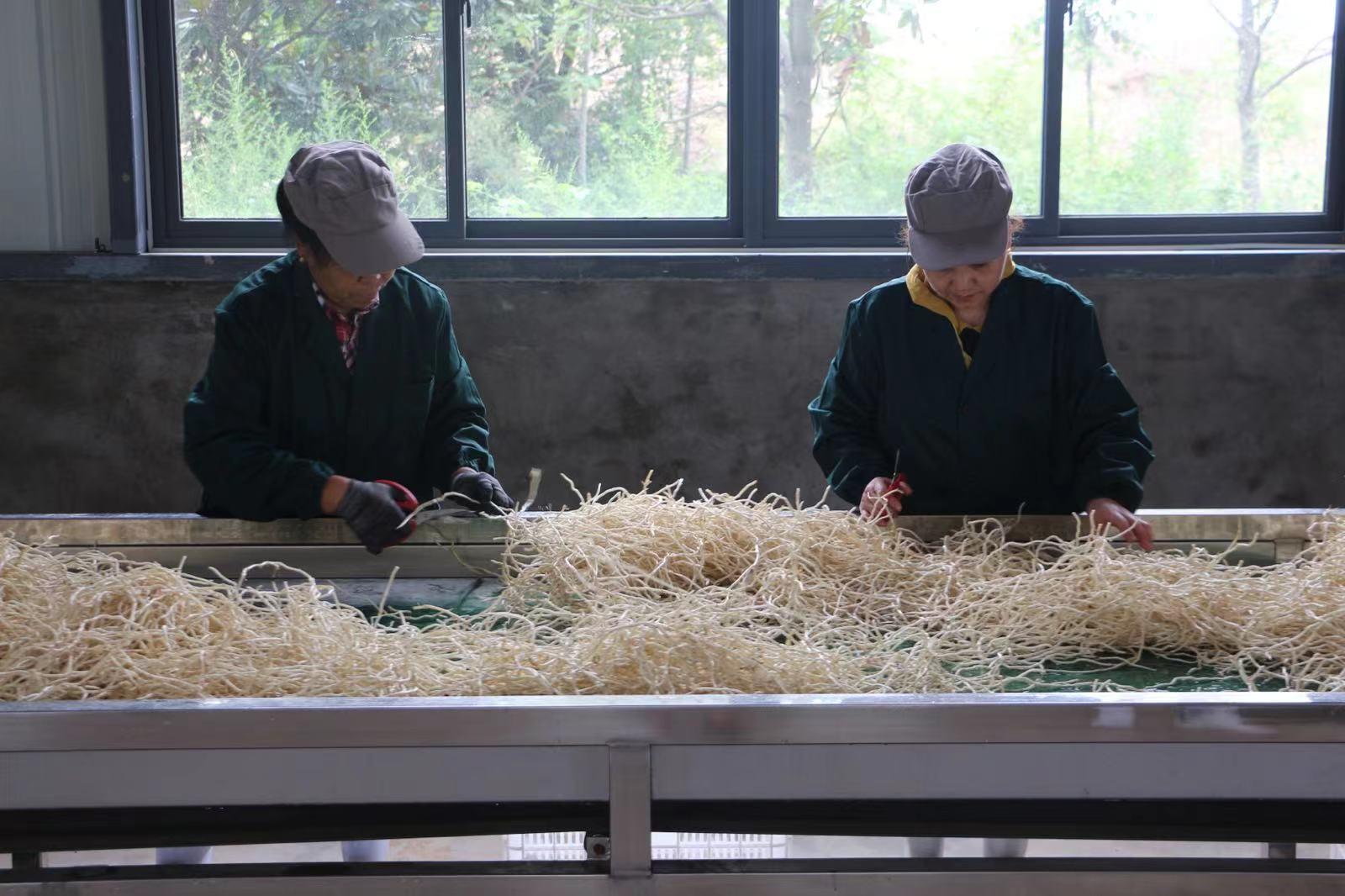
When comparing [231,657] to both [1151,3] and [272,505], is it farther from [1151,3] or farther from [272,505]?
[1151,3]

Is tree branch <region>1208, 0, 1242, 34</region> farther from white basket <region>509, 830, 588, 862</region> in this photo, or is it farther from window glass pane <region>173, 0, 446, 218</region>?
white basket <region>509, 830, 588, 862</region>

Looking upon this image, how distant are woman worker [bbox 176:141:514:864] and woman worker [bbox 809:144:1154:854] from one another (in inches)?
26.3

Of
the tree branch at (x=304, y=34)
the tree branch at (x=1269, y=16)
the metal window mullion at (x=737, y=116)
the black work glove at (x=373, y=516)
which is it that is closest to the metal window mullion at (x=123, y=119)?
the tree branch at (x=304, y=34)

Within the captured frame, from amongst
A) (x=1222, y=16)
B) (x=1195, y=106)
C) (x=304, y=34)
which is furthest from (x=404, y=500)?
(x=1222, y=16)

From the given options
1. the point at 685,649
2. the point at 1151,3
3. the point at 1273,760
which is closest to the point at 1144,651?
the point at 1273,760

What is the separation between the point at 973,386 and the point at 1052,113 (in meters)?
2.10

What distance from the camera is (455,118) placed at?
387 cm

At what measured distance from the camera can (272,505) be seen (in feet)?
6.57

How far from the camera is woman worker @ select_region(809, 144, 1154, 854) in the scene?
2.05 m

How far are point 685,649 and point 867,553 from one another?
0.52 m

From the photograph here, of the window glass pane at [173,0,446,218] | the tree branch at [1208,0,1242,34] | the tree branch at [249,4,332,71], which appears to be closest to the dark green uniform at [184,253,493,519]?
the window glass pane at [173,0,446,218]

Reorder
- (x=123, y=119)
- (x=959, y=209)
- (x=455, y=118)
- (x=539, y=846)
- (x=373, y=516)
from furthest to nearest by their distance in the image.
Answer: (x=455, y=118)
(x=123, y=119)
(x=539, y=846)
(x=959, y=209)
(x=373, y=516)

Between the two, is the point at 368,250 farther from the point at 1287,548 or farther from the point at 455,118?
the point at 455,118

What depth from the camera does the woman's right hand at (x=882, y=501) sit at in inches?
76.5
